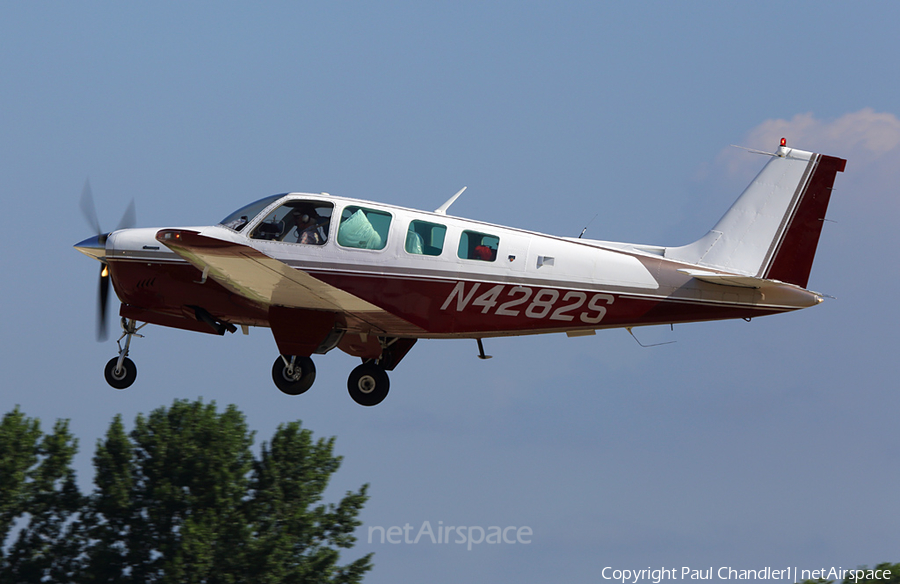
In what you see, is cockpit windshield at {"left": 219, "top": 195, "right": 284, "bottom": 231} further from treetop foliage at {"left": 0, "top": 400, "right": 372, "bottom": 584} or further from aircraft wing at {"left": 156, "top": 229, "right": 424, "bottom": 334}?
treetop foliage at {"left": 0, "top": 400, "right": 372, "bottom": 584}

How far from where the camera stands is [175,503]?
3281 centimetres

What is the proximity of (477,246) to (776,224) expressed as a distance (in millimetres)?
4369

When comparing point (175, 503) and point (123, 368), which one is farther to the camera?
point (175, 503)

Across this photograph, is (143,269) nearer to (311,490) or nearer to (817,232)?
(817,232)

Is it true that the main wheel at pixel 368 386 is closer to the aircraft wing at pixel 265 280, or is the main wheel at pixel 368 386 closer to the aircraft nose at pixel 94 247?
the aircraft wing at pixel 265 280

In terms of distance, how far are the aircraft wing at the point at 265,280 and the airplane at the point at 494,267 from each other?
0.03m

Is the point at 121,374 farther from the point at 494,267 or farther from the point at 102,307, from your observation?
the point at 494,267

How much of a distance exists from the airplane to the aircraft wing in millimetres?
28

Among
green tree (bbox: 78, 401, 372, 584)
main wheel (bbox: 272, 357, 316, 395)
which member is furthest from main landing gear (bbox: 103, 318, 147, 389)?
green tree (bbox: 78, 401, 372, 584)

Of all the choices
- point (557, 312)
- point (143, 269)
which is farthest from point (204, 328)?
point (557, 312)

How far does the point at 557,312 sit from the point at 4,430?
24368 mm

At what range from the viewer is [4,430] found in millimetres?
34250

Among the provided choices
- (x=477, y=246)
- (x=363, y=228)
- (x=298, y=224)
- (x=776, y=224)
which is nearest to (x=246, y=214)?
(x=298, y=224)

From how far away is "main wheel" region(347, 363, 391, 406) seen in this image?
17.5m
